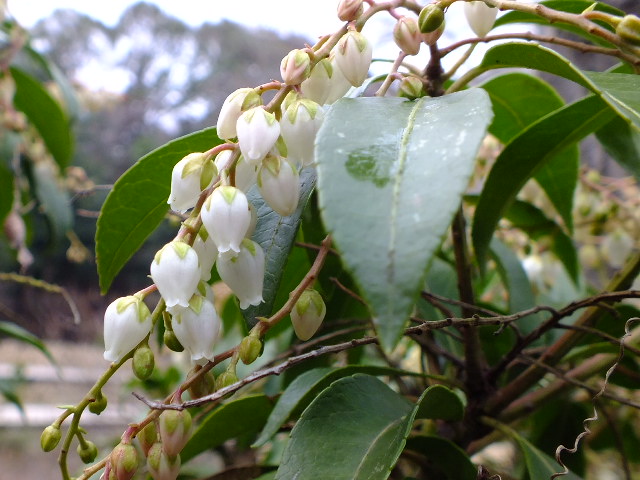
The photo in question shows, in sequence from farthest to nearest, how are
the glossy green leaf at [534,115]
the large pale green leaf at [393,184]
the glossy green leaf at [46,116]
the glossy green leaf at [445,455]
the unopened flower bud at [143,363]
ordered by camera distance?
the glossy green leaf at [46,116], the glossy green leaf at [534,115], the glossy green leaf at [445,455], the unopened flower bud at [143,363], the large pale green leaf at [393,184]

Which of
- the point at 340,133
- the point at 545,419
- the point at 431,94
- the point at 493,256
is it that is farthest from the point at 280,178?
the point at 545,419

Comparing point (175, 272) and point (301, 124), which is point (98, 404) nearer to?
point (175, 272)

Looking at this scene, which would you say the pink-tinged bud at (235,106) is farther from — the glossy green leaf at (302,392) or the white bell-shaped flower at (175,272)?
the glossy green leaf at (302,392)

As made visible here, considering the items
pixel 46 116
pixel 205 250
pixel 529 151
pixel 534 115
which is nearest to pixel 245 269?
pixel 205 250

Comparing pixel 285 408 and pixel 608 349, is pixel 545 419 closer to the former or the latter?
pixel 608 349

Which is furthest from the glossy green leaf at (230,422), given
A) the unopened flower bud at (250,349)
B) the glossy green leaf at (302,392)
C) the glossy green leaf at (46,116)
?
the glossy green leaf at (46,116)

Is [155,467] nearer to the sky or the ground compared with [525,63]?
nearer to the ground

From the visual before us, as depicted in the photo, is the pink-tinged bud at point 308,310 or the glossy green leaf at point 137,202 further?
the glossy green leaf at point 137,202
